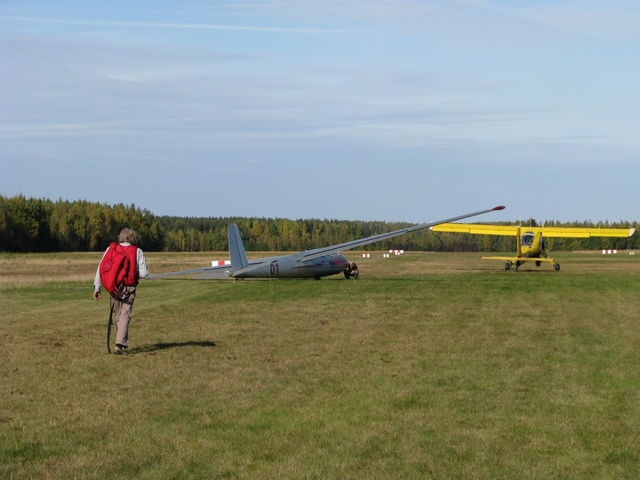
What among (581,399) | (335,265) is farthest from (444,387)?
(335,265)

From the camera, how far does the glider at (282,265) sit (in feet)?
94.6

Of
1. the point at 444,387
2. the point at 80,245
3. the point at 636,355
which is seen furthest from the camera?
the point at 80,245

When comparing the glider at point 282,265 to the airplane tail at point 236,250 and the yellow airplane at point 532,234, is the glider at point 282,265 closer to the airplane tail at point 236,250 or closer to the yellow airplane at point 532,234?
the airplane tail at point 236,250

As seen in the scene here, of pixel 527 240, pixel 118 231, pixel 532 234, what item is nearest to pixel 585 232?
pixel 532 234

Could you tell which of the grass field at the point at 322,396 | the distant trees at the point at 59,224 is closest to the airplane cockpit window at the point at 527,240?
the grass field at the point at 322,396

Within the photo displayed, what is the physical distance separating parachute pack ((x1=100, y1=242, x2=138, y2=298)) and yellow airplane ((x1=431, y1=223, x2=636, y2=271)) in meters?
29.3

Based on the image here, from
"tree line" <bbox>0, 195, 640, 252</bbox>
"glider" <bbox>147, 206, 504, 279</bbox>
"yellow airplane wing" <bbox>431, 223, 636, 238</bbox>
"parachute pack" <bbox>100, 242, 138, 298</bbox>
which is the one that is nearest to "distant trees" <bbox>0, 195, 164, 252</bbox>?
"tree line" <bbox>0, 195, 640, 252</bbox>

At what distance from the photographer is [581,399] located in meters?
8.59

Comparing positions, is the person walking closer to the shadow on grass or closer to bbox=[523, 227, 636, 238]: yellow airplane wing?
the shadow on grass

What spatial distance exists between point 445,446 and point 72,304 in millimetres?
15309

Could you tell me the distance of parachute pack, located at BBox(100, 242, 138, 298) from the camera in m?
11.4

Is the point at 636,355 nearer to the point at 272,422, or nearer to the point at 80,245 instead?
the point at 272,422

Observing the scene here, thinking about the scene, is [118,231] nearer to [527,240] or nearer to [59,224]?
[59,224]

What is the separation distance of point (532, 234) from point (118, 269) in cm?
3439
